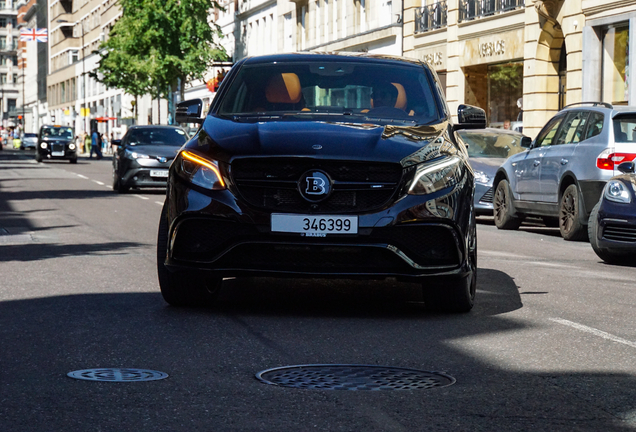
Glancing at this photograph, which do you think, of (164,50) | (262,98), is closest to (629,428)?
(262,98)

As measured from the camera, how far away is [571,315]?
312 inches

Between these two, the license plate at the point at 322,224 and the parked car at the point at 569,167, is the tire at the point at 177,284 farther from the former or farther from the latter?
the parked car at the point at 569,167

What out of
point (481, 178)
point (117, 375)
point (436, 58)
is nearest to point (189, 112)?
point (117, 375)

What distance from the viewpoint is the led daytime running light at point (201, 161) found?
7223mm

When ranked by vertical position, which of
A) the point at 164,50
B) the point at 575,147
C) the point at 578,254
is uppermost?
the point at 164,50

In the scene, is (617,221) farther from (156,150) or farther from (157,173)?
(156,150)

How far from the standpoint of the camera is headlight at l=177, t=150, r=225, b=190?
7223 millimetres

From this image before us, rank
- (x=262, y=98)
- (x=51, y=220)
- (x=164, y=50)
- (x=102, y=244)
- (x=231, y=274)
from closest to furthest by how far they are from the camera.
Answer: (x=231, y=274) < (x=262, y=98) < (x=102, y=244) < (x=51, y=220) < (x=164, y=50)

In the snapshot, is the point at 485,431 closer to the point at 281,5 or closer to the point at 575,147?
the point at 575,147

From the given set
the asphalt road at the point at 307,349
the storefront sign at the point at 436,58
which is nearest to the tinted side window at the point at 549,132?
the asphalt road at the point at 307,349

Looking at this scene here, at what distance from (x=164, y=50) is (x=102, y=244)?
44615 millimetres

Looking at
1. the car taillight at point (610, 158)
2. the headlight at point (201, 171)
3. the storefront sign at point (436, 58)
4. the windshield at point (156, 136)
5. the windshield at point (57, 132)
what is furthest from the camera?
the windshield at point (57, 132)

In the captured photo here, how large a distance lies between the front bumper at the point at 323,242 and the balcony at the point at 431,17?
1314 inches

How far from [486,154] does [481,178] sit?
1.17 m
